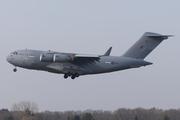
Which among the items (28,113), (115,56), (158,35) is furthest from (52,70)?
(28,113)

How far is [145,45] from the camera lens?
2703cm

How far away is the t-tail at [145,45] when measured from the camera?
26781 mm

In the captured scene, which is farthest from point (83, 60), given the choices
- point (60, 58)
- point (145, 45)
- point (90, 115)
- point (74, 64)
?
point (90, 115)

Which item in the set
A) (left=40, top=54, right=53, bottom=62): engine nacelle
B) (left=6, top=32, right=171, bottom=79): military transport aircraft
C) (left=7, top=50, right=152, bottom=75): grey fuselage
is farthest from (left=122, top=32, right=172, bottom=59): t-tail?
(left=40, top=54, right=53, bottom=62): engine nacelle

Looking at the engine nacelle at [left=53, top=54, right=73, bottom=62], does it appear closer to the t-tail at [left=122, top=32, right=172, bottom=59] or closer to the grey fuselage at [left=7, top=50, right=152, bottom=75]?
the grey fuselage at [left=7, top=50, right=152, bottom=75]

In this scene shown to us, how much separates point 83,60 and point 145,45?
6009 millimetres

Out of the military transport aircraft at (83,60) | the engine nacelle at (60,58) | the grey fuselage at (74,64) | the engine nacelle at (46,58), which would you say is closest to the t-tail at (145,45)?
the military transport aircraft at (83,60)

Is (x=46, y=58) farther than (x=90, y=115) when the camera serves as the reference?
No

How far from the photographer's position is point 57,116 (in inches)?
2223

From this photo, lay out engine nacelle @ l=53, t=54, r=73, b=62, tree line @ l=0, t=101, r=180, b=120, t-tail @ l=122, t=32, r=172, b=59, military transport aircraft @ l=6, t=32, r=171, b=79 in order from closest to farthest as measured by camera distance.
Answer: engine nacelle @ l=53, t=54, r=73, b=62 → military transport aircraft @ l=6, t=32, r=171, b=79 → t-tail @ l=122, t=32, r=172, b=59 → tree line @ l=0, t=101, r=180, b=120

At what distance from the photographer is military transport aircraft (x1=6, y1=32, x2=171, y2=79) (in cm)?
2427

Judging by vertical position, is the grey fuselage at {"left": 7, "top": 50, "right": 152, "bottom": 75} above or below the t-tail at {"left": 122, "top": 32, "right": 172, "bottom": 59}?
below

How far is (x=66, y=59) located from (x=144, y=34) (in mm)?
7766

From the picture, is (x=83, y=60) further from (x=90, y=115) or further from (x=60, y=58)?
(x=90, y=115)
